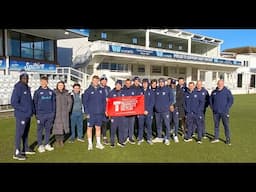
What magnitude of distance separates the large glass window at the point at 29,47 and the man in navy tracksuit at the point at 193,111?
48.0ft

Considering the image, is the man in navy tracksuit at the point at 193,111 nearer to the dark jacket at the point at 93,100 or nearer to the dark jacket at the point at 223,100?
the dark jacket at the point at 223,100

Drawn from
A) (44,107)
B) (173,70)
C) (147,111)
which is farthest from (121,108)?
(173,70)

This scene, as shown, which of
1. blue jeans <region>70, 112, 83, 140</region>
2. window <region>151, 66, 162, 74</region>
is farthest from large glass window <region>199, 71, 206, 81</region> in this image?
blue jeans <region>70, 112, 83, 140</region>

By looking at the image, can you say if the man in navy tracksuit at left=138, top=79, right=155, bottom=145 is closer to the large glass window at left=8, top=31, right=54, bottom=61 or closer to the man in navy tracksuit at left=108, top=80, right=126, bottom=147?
the man in navy tracksuit at left=108, top=80, right=126, bottom=147

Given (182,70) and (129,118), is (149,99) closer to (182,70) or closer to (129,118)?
(129,118)

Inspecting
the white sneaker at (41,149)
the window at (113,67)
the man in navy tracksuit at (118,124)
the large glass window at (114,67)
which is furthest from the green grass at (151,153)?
the large glass window at (114,67)

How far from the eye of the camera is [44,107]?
6855mm

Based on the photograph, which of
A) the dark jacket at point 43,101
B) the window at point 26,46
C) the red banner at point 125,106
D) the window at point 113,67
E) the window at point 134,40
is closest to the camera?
the dark jacket at point 43,101

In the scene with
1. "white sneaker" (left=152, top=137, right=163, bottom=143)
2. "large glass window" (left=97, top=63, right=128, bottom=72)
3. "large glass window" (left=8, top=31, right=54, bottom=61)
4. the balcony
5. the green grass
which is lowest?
the green grass

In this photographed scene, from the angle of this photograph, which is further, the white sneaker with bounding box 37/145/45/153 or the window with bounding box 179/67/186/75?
the window with bounding box 179/67/186/75

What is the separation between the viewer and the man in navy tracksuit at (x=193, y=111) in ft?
27.2

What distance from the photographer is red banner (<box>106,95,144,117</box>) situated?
7695mm
